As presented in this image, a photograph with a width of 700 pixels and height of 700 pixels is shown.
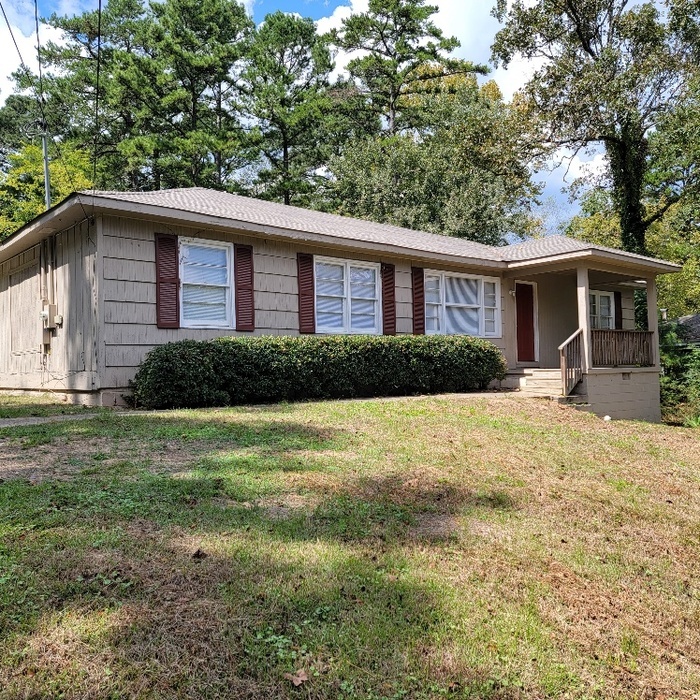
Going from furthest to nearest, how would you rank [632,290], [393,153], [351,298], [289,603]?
[393,153], [632,290], [351,298], [289,603]

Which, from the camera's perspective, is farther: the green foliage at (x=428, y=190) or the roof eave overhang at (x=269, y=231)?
the green foliage at (x=428, y=190)

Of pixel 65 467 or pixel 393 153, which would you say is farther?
pixel 393 153

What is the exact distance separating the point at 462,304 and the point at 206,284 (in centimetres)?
695

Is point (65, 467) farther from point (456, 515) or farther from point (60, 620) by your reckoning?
point (456, 515)

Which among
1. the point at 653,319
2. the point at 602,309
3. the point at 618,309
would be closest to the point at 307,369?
the point at 653,319

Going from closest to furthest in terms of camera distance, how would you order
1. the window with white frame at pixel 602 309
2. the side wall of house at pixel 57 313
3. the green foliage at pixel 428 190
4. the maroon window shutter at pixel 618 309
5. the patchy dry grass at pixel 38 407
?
the patchy dry grass at pixel 38 407, the side wall of house at pixel 57 313, the window with white frame at pixel 602 309, the maroon window shutter at pixel 618 309, the green foliage at pixel 428 190

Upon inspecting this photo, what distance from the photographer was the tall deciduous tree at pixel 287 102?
27578 mm

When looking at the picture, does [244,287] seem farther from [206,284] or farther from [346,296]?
[346,296]

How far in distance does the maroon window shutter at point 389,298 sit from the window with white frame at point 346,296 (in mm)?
172

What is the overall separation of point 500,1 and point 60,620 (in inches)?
894

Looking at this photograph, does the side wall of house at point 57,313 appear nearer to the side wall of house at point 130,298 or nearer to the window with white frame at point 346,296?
the side wall of house at point 130,298

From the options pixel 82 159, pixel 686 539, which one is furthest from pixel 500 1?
pixel 686 539

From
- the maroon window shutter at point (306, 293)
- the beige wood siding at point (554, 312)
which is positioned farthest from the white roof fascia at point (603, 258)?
the maroon window shutter at point (306, 293)

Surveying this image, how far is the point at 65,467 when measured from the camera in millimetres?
4848
